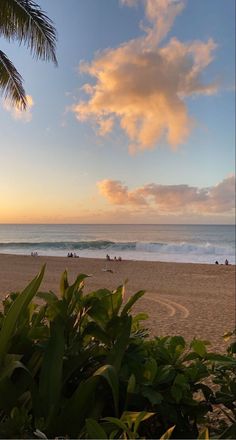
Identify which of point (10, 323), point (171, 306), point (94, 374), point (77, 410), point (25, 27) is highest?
point (25, 27)

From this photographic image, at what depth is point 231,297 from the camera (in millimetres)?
12492

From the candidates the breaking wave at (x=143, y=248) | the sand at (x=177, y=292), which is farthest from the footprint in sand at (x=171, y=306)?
the breaking wave at (x=143, y=248)

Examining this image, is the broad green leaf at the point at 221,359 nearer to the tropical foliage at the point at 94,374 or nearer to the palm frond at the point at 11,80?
the tropical foliage at the point at 94,374

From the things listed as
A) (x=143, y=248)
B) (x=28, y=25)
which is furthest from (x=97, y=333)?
(x=143, y=248)

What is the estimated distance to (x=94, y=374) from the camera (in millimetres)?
1192

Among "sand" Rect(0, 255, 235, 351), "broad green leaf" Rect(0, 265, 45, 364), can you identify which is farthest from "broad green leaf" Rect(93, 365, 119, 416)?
"sand" Rect(0, 255, 235, 351)

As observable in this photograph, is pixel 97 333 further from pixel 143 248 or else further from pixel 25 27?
pixel 143 248

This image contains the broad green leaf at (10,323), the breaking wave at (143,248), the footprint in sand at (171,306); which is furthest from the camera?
the breaking wave at (143,248)

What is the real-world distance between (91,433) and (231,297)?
1224cm

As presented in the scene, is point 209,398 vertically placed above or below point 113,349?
below

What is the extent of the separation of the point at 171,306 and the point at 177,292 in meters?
2.91

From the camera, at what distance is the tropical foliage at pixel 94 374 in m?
1.17

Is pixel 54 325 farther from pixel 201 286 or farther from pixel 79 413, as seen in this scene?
pixel 201 286

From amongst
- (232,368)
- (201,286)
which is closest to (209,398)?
(232,368)
